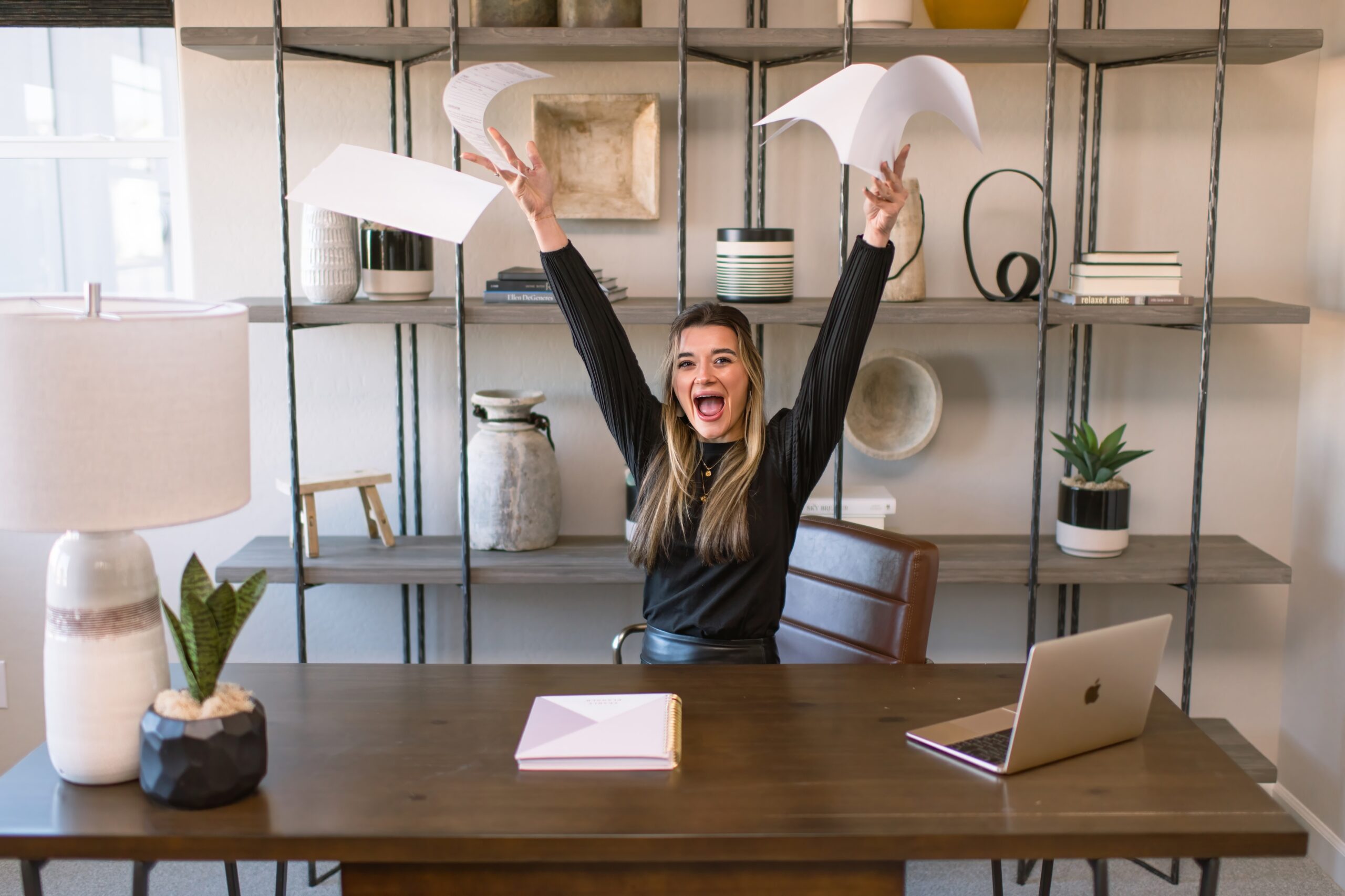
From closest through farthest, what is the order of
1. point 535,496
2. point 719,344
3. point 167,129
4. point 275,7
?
point 719,344
point 275,7
point 535,496
point 167,129

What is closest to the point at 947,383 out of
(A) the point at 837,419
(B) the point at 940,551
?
(B) the point at 940,551

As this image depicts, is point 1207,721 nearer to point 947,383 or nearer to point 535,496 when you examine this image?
point 947,383

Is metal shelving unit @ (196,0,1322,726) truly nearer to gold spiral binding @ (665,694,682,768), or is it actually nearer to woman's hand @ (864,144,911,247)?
woman's hand @ (864,144,911,247)

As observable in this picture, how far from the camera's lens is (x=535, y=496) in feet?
9.50

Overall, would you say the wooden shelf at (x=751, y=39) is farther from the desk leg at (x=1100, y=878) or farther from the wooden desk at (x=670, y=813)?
the desk leg at (x=1100, y=878)

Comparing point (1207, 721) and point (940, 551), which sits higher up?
point (940, 551)

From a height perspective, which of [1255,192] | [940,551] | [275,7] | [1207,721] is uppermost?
[275,7]

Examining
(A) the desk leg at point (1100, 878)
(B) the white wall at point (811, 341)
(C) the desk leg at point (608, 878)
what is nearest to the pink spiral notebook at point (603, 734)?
(C) the desk leg at point (608, 878)

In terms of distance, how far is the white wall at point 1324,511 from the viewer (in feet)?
9.51

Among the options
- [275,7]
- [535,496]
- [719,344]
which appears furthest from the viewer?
[535,496]

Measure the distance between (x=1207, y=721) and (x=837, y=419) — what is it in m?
1.56

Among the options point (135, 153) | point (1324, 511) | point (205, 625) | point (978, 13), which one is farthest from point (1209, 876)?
point (135, 153)

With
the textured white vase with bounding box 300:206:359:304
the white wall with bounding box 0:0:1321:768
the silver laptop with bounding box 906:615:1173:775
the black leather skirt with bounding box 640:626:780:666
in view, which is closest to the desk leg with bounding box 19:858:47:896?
the black leather skirt with bounding box 640:626:780:666

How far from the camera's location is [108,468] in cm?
136
